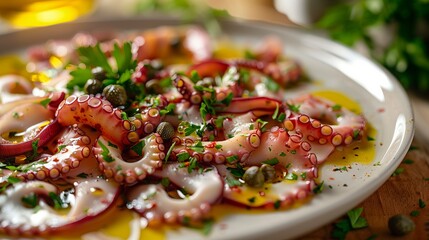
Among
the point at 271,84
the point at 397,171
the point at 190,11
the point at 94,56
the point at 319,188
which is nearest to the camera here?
the point at 319,188

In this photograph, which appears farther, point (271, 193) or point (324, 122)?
point (324, 122)

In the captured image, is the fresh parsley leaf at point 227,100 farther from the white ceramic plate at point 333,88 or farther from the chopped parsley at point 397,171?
the chopped parsley at point 397,171

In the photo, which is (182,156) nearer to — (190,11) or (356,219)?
(356,219)

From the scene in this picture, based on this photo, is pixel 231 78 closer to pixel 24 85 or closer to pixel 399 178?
pixel 399 178

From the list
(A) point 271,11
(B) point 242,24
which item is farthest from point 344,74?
(A) point 271,11

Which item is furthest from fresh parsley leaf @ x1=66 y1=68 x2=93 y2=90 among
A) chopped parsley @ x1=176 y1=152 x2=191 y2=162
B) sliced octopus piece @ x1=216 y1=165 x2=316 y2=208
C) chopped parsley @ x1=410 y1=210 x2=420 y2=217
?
chopped parsley @ x1=410 y1=210 x2=420 y2=217

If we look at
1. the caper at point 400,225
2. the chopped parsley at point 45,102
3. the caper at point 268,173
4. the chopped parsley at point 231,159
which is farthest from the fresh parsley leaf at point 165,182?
the caper at point 400,225

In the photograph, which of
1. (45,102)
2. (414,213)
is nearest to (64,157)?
(45,102)

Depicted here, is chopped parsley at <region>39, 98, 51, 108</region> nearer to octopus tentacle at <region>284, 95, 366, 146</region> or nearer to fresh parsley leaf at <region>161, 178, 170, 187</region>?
fresh parsley leaf at <region>161, 178, 170, 187</region>
